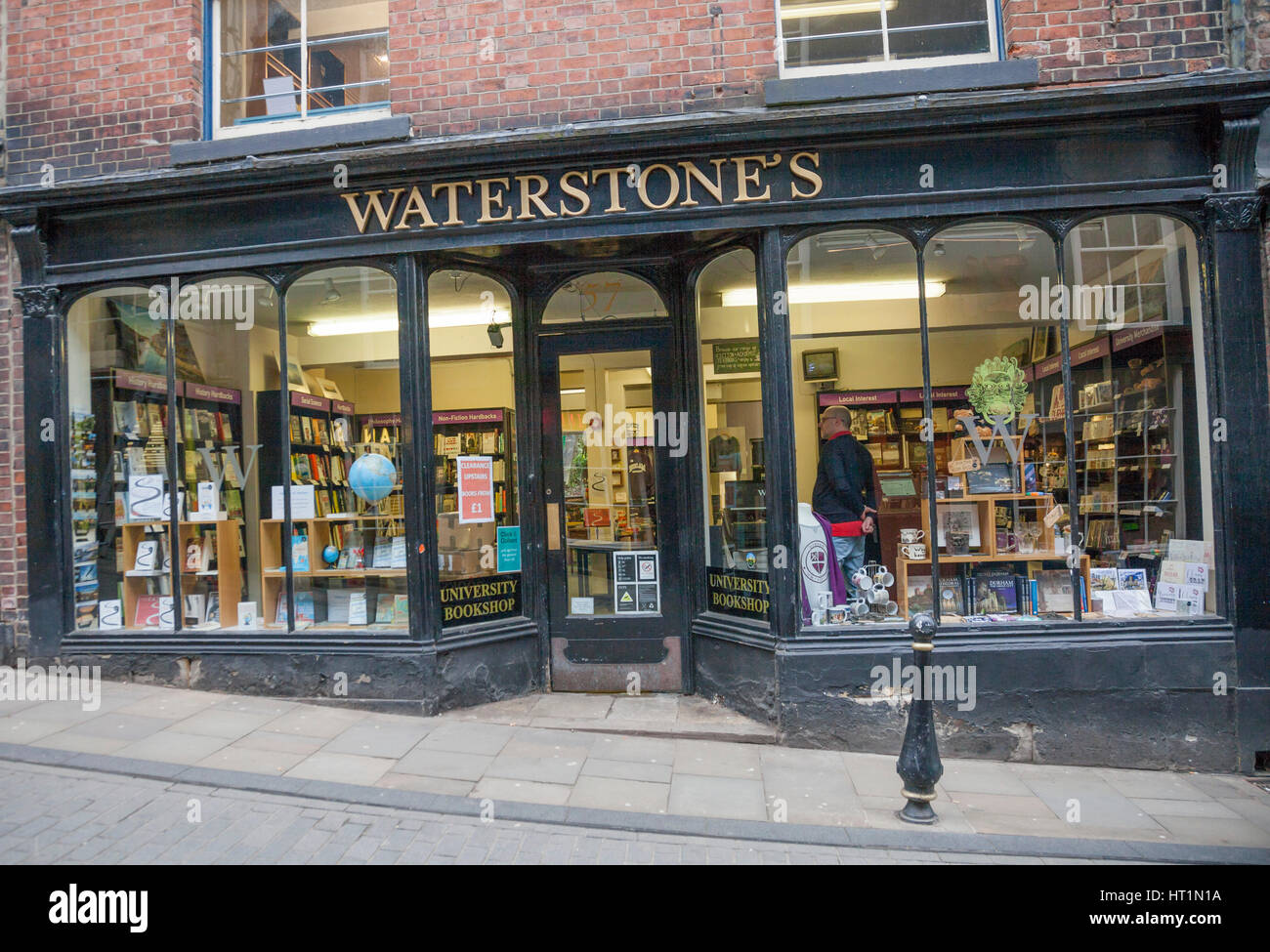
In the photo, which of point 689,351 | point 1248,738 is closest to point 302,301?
point 689,351

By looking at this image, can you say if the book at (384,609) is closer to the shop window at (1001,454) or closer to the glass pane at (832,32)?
the shop window at (1001,454)

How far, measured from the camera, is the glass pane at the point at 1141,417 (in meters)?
5.71

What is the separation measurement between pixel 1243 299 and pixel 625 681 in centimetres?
532

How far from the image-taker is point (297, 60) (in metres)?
6.78

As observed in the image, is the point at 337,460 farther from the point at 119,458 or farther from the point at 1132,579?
the point at 1132,579

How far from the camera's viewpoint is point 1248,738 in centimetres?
534

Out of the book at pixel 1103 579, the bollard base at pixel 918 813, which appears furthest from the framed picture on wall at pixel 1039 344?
the bollard base at pixel 918 813

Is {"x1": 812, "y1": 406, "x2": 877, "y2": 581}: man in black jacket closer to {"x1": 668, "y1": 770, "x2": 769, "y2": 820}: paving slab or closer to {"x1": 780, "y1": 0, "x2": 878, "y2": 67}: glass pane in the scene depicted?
{"x1": 668, "y1": 770, "x2": 769, "y2": 820}: paving slab

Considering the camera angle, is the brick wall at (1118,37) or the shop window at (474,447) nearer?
the brick wall at (1118,37)

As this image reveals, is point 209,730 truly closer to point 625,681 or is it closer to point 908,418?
point 625,681

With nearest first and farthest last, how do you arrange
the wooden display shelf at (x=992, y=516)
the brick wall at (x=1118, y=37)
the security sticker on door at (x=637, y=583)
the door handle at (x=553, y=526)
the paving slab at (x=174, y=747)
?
1. the paving slab at (x=174, y=747)
2. the brick wall at (x=1118, y=37)
3. the wooden display shelf at (x=992, y=516)
4. the security sticker on door at (x=637, y=583)
5. the door handle at (x=553, y=526)

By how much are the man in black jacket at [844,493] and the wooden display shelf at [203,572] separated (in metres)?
4.91

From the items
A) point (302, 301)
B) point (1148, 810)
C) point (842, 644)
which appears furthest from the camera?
point (302, 301)

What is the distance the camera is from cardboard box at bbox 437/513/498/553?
20.9ft
